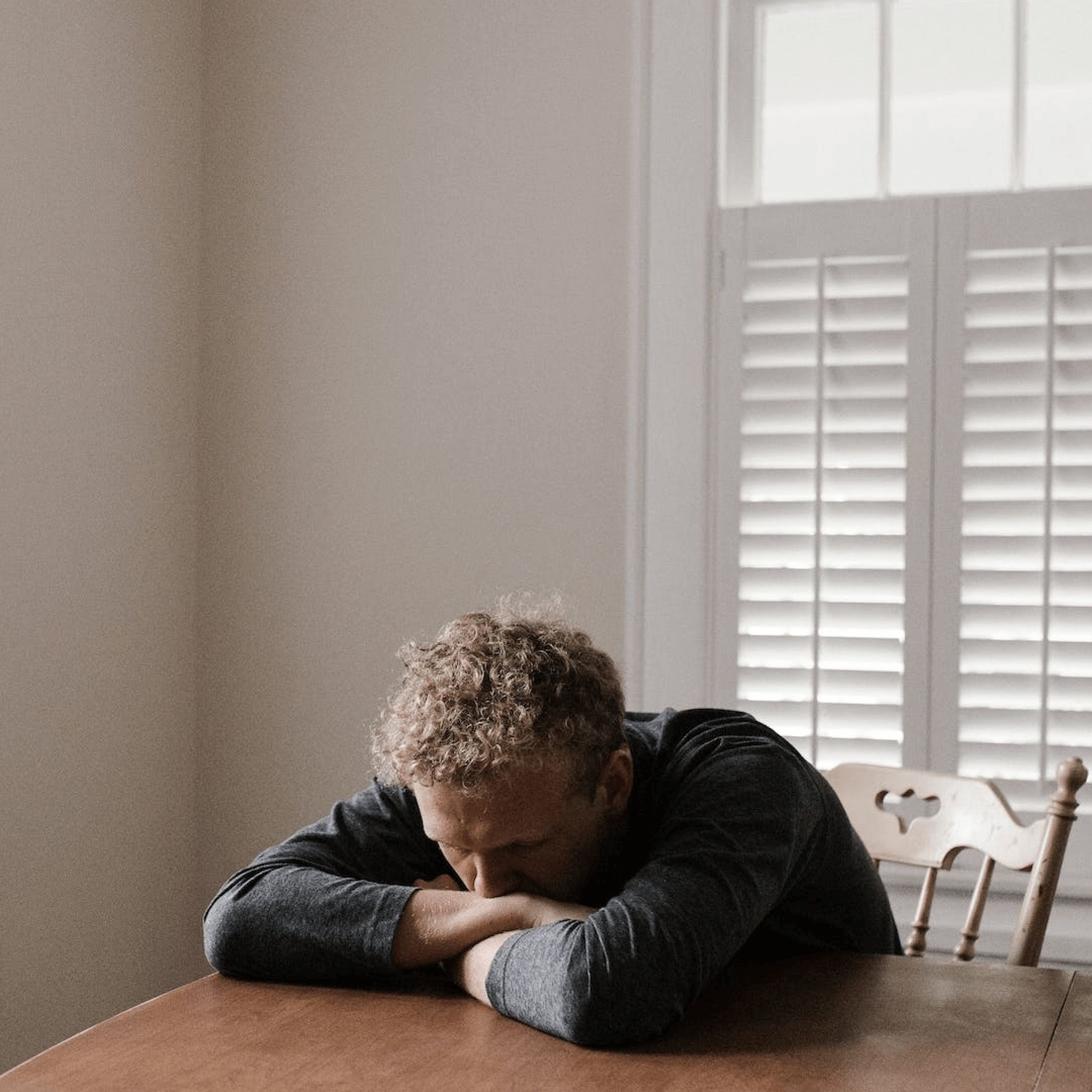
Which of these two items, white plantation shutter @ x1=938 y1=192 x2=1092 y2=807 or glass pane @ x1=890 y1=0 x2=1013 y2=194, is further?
glass pane @ x1=890 y1=0 x2=1013 y2=194

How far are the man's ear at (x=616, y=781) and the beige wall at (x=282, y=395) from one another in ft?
4.22

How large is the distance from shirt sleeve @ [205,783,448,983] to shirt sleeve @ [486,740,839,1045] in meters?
0.16

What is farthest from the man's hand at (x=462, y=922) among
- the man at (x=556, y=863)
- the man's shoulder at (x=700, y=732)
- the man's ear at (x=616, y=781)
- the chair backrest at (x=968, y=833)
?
the chair backrest at (x=968, y=833)

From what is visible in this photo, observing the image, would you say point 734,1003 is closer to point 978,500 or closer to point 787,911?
point 787,911

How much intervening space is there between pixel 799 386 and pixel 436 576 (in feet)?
2.77

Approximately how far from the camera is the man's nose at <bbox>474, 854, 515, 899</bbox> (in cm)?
143

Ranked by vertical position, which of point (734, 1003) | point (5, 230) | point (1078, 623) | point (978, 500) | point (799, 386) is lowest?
point (734, 1003)

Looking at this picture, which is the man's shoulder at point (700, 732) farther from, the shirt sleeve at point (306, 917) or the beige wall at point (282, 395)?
the beige wall at point (282, 395)

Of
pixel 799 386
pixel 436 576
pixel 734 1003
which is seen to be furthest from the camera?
pixel 436 576

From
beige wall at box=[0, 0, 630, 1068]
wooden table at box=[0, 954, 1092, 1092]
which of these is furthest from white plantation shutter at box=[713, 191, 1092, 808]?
wooden table at box=[0, 954, 1092, 1092]

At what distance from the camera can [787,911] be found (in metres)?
1.59

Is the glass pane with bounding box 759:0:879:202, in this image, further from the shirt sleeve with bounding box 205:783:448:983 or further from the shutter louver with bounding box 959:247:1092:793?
the shirt sleeve with bounding box 205:783:448:983

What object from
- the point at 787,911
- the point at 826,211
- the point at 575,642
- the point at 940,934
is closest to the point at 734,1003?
the point at 787,911

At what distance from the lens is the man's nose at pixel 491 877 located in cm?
143
